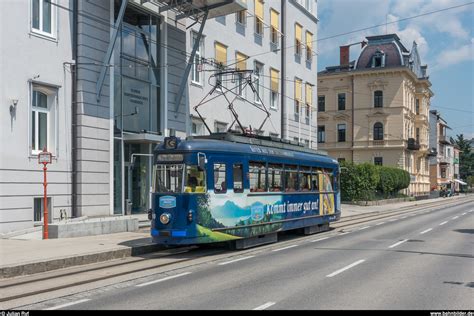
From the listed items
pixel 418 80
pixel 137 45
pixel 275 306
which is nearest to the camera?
pixel 275 306

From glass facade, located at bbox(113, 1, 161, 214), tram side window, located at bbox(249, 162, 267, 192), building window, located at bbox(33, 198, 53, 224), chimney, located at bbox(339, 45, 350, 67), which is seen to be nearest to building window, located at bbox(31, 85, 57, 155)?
building window, located at bbox(33, 198, 53, 224)

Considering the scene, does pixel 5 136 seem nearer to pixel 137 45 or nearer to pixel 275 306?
pixel 137 45

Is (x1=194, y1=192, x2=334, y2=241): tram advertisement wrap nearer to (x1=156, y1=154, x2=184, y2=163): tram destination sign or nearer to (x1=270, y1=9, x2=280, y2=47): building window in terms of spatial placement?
(x1=156, y1=154, x2=184, y2=163): tram destination sign

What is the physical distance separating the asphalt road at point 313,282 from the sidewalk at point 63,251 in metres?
2.31

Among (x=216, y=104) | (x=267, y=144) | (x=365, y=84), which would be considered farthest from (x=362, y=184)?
(x=267, y=144)

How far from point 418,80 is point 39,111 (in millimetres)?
62148

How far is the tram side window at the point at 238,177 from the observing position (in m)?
14.7

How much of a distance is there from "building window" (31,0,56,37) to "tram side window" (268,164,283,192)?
8924mm

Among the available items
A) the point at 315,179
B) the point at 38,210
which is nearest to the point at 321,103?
the point at 315,179

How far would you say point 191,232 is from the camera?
1340 centimetres

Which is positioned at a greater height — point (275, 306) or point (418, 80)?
point (418, 80)

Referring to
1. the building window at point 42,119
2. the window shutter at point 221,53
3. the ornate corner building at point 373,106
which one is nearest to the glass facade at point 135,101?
the building window at point 42,119

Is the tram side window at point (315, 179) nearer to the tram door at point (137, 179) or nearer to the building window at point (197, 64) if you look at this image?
the tram door at point (137, 179)

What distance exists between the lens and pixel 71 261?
12.2 metres
